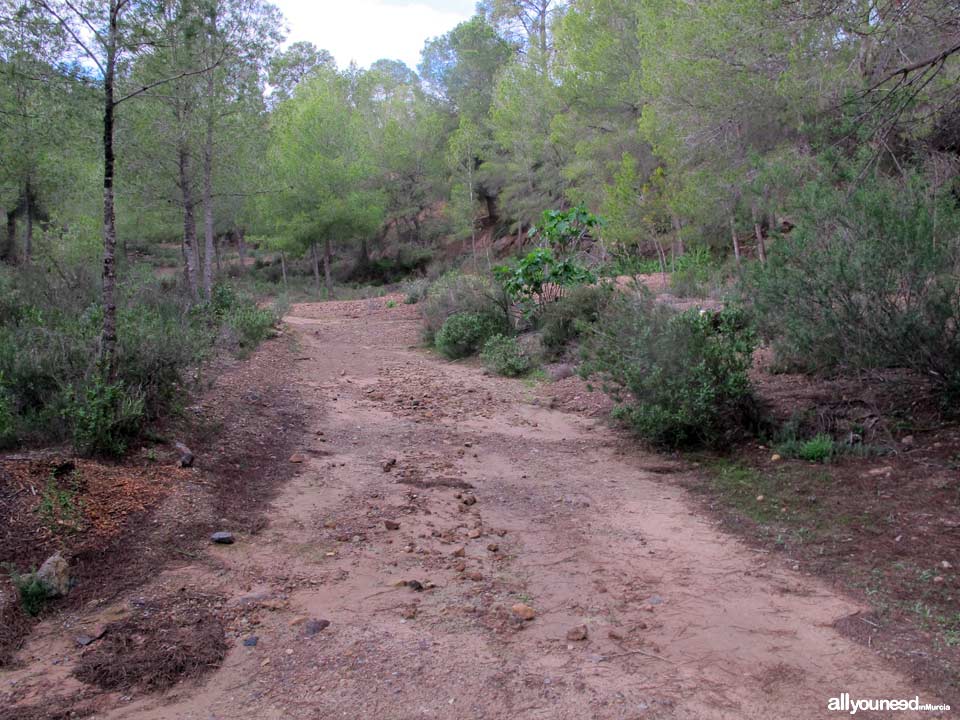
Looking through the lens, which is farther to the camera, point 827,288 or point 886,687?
point 827,288

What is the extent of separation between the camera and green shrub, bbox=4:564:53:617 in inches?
147

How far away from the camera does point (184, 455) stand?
592 cm

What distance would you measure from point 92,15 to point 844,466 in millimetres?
7412

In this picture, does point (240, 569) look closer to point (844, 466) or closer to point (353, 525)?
point (353, 525)

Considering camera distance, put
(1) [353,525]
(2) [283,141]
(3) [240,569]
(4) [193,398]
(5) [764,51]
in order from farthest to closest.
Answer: (2) [283,141] < (5) [764,51] < (4) [193,398] < (1) [353,525] < (3) [240,569]

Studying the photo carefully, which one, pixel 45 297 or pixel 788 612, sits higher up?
pixel 45 297

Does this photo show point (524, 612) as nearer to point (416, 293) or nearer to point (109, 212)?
point (109, 212)

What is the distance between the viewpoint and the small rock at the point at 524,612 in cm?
380

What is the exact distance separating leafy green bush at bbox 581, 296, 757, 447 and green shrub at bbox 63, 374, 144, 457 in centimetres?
450

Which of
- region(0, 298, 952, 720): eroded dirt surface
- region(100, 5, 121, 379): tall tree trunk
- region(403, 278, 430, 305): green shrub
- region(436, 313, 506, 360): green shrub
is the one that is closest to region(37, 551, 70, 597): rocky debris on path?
region(0, 298, 952, 720): eroded dirt surface

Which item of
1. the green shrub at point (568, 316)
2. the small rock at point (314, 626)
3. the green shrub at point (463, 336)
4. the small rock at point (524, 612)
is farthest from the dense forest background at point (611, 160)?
the small rock at point (524, 612)

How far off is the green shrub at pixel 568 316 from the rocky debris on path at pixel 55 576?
28.0 feet

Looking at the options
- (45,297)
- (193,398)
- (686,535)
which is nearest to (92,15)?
(193,398)

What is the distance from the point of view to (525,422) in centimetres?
855
